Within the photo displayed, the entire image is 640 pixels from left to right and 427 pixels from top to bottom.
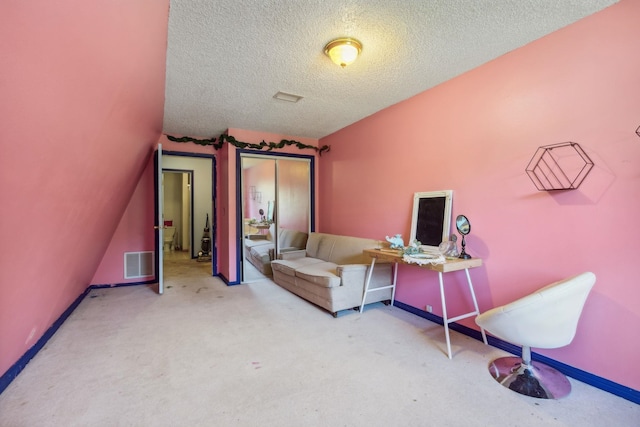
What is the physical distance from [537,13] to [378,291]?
3.01 m

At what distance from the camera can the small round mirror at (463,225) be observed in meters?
2.82

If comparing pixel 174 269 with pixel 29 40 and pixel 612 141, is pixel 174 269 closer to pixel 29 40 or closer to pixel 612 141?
pixel 29 40

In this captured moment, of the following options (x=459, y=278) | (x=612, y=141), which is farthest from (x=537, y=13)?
(x=459, y=278)

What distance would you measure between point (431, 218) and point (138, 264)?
4.65 m

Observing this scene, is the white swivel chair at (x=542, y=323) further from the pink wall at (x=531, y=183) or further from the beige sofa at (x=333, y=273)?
the beige sofa at (x=333, y=273)

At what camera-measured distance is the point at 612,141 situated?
204 centimetres

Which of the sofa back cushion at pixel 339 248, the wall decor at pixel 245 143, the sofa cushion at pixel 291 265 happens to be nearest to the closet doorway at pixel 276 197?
the wall decor at pixel 245 143

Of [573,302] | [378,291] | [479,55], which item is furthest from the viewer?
[378,291]

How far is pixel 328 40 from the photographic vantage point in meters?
2.38

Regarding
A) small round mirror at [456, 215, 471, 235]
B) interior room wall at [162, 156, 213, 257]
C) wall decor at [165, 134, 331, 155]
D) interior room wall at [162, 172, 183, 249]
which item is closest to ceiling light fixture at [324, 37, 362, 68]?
small round mirror at [456, 215, 471, 235]

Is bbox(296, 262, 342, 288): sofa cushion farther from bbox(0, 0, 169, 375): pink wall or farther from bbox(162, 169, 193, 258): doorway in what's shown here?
bbox(162, 169, 193, 258): doorway

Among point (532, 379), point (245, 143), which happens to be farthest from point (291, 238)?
point (532, 379)

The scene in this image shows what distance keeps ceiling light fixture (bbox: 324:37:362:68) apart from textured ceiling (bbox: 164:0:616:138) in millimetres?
50

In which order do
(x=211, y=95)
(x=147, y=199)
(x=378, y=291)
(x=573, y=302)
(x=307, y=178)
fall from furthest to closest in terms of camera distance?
(x=307, y=178)
(x=147, y=199)
(x=378, y=291)
(x=211, y=95)
(x=573, y=302)
